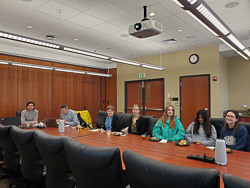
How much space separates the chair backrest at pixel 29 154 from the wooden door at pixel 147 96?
5.54 meters

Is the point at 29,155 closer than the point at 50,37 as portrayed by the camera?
Yes

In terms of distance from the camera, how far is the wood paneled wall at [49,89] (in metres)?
6.08

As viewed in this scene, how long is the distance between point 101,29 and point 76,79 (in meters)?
3.76

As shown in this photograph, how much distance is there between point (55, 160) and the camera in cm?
177

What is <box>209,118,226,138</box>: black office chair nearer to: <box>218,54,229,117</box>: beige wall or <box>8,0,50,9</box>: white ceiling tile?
<box>218,54,229,117</box>: beige wall

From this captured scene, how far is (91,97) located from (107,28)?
442cm

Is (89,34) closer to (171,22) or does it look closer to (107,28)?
(107,28)

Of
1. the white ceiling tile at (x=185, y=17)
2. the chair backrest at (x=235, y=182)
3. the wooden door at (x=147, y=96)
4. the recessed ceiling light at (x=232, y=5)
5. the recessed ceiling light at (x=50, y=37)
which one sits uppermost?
the recessed ceiling light at (x=232, y=5)

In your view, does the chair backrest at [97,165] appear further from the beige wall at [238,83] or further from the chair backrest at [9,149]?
the beige wall at [238,83]

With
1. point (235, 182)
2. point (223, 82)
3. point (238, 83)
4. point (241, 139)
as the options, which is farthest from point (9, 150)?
point (238, 83)

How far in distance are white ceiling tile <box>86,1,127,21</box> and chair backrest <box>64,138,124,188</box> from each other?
9.26 ft

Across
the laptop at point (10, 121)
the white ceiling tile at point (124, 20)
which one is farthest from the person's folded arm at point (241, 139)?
the laptop at point (10, 121)

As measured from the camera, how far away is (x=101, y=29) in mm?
4605

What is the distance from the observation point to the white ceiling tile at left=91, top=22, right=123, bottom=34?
436 cm
